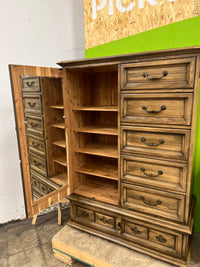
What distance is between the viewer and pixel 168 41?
1.81m


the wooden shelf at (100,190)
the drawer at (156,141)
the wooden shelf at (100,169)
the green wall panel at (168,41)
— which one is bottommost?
the wooden shelf at (100,190)

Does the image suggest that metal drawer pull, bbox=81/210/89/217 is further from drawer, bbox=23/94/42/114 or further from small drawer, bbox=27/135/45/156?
drawer, bbox=23/94/42/114

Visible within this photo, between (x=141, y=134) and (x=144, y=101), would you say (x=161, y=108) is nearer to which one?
(x=144, y=101)

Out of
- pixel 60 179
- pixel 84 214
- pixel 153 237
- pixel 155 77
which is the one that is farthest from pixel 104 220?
pixel 155 77

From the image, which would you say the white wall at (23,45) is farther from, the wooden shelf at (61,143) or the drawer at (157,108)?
the drawer at (157,108)

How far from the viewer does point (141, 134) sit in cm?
150

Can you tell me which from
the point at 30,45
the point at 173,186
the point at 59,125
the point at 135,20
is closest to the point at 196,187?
the point at 173,186

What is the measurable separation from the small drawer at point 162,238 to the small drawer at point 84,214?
583mm

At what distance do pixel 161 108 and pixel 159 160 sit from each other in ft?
1.27

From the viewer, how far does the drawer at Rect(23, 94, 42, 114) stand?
4.56ft

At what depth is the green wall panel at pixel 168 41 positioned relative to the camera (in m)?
1.68

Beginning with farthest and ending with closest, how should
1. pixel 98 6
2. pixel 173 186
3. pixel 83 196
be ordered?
1. pixel 98 6
2. pixel 83 196
3. pixel 173 186

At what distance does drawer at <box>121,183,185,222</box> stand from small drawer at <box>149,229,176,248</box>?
0.53ft

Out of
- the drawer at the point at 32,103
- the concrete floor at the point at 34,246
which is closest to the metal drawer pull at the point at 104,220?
the concrete floor at the point at 34,246
